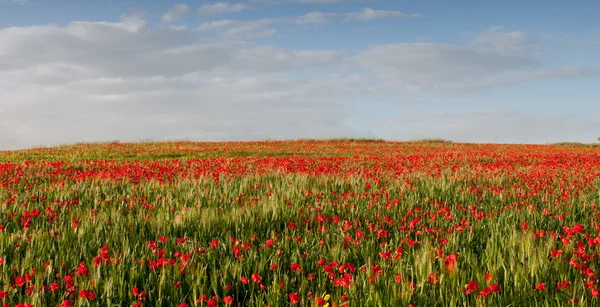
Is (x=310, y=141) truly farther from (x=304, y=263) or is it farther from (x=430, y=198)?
(x=304, y=263)

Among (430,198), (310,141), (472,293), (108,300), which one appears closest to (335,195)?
(430,198)

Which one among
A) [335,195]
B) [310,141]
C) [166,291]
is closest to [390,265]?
[166,291]

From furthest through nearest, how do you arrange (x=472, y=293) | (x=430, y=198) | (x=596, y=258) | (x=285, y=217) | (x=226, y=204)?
1. (x=430, y=198)
2. (x=226, y=204)
3. (x=285, y=217)
4. (x=596, y=258)
5. (x=472, y=293)

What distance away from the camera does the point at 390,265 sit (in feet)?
14.4

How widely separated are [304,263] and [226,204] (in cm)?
367

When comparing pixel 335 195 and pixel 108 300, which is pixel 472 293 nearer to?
pixel 108 300

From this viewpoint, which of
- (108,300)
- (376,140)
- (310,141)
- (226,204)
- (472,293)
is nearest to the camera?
(108,300)

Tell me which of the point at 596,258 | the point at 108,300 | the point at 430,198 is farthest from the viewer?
the point at 430,198

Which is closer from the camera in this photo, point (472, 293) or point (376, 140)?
point (472, 293)

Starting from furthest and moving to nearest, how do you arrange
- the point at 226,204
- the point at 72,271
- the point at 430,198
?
the point at 430,198 < the point at 226,204 < the point at 72,271

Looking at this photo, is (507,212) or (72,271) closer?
(72,271)

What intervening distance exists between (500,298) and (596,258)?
2006 millimetres

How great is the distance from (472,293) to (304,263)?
153 centimetres

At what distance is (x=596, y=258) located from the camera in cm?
483
